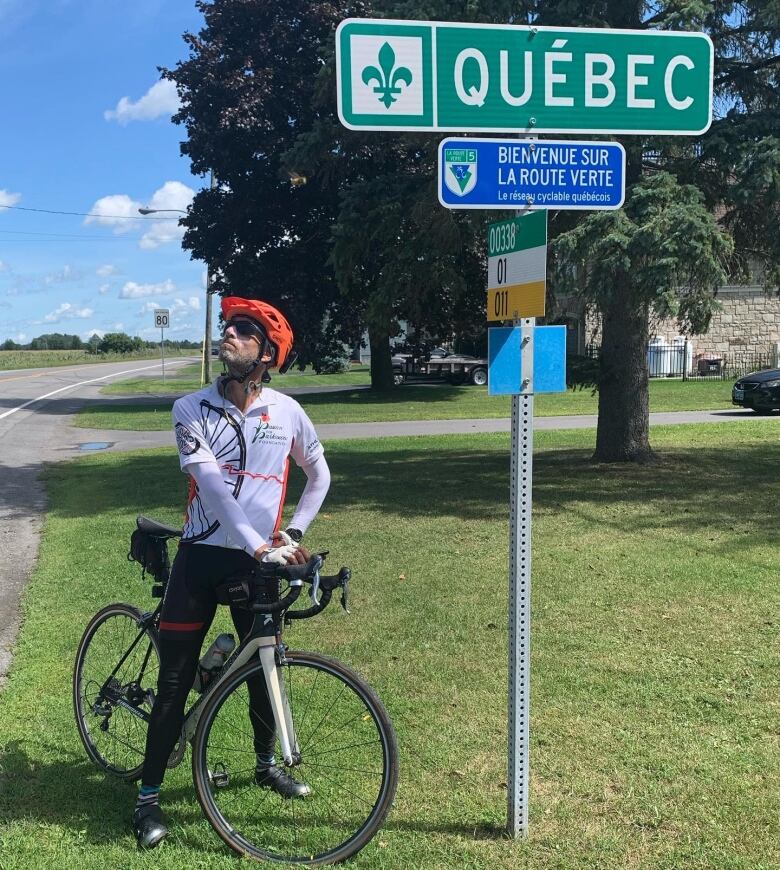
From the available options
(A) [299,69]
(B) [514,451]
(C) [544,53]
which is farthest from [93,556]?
(A) [299,69]

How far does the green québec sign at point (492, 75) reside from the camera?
309cm

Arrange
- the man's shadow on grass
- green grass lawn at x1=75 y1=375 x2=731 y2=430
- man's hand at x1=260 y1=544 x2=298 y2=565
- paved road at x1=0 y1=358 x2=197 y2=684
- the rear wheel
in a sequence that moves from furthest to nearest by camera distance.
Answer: the rear wheel → green grass lawn at x1=75 y1=375 x2=731 y2=430 → paved road at x1=0 y1=358 x2=197 y2=684 → the man's shadow on grass → man's hand at x1=260 y1=544 x2=298 y2=565

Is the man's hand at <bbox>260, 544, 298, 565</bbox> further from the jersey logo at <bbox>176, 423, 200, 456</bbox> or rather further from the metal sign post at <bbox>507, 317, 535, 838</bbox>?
the metal sign post at <bbox>507, 317, 535, 838</bbox>

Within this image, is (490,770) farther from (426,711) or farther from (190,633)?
(190,633)

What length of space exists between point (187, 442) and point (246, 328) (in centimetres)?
47

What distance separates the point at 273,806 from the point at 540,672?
1.87 m

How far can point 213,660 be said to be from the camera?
326 cm

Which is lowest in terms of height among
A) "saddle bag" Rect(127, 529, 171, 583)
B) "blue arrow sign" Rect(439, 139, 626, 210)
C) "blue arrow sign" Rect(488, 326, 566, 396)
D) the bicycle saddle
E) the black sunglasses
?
"saddle bag" Rect(127, 529, 171, 583)

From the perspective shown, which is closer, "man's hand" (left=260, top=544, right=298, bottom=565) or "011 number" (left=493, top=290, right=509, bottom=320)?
→ "man's hand" (left=260, top=544, right=298, bottom=565)

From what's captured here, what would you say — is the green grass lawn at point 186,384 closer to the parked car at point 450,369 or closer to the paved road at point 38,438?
the parked car at point 450,369

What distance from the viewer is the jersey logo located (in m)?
2.95

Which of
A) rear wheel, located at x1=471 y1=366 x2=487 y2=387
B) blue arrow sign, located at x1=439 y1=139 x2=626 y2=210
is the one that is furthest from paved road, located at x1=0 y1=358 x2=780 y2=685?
rear wheel, located at x1=471 y1=366 x2=487 y2=387

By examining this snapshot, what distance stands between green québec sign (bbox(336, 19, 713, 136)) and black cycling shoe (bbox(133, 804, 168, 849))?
267 centimetres

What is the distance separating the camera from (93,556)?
300 inches
